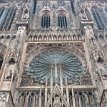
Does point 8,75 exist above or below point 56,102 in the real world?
above

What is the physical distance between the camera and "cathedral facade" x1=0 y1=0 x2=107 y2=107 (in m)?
15.0

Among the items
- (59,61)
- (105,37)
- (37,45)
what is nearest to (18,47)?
(37,45)

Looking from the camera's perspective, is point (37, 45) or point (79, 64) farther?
point (37, 45)

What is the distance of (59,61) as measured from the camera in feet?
61.4

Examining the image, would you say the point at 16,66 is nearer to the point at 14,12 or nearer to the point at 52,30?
the point at 52,30

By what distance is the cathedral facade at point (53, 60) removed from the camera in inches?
589

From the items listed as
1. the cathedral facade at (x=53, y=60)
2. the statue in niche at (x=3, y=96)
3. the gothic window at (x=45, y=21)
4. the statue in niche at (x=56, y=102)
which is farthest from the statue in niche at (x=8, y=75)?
the gothic window at (x=45, y=21)

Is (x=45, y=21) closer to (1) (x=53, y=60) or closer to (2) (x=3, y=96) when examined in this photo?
(1) (x=53, y=60)

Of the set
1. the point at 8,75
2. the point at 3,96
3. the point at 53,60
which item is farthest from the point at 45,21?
the point at 3,96

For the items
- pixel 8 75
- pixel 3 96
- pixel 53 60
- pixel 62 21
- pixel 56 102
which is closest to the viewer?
pixel 3 96

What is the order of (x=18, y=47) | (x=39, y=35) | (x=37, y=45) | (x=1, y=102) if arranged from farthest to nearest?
(x=39, y=35) < (x=37, y=45) < (x=18, y=47) < (x=1, y=102)

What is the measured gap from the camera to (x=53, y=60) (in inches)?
738

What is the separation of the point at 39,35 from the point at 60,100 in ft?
28.2

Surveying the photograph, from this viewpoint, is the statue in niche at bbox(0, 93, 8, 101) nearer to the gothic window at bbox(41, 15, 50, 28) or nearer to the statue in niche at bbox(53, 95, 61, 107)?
the statue in niche at bbox(53, 95, 61, 107)
